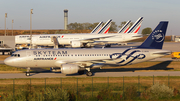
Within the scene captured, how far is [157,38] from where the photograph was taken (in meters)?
39.6

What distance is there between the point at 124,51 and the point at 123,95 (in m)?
13.7

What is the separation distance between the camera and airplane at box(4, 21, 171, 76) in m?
34.9

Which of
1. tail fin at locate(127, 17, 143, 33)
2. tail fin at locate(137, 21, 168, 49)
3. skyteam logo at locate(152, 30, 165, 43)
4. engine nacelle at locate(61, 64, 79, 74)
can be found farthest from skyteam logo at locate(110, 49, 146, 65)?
tail fin at locate(127, 17, 143, 33)

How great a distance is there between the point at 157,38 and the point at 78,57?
14208mm

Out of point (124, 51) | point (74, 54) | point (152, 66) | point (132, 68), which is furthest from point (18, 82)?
point (152, 66)

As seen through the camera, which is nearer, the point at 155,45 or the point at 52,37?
the point at 155,45

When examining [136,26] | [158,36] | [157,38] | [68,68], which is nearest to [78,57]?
[68,68]

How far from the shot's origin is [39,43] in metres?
79.1

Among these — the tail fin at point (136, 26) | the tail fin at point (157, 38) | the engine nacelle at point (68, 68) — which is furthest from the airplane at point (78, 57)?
the tail fin at point (136, 26)

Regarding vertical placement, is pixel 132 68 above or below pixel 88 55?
below

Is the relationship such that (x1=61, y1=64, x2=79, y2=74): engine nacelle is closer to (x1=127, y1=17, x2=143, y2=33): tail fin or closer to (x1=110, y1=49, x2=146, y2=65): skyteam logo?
(x1=110, y1=49, x2=146, y2=65): skyteam logo

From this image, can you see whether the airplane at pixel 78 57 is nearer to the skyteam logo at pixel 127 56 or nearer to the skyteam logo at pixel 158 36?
the skyteam logo at pixel 127 56

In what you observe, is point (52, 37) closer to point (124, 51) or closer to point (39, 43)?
point (39, 43)

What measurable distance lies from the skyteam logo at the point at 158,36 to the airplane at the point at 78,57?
160cm
